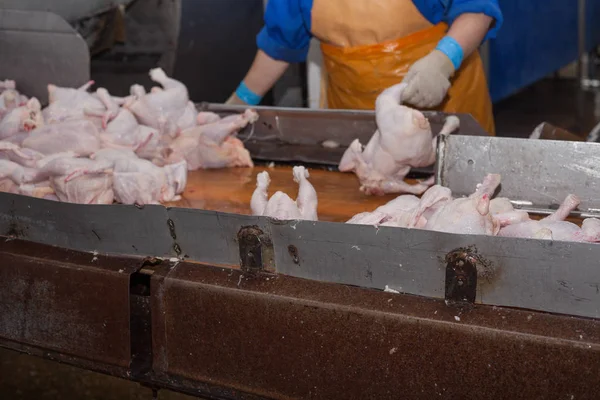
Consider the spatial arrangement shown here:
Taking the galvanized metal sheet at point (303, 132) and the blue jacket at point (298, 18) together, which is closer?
the galvanized metal sheet at point (303, 132)

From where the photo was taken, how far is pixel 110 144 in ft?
10.5

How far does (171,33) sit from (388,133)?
3039 millimetres

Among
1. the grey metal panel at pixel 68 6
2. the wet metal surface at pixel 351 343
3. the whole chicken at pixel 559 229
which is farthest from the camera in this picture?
the grey metal panel at pixel 68 6

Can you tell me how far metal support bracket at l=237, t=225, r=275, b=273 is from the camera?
197cm

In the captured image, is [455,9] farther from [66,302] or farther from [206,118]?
[66,302]

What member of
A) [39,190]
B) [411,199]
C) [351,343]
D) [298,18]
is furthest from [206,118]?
[351,343]

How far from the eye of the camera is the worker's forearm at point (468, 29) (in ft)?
10.8

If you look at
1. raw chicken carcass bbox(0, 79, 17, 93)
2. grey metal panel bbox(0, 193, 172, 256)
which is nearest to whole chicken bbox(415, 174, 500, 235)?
grey metal panel bbox(0, 193, 172, 256)

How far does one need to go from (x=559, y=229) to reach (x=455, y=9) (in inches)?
66.4

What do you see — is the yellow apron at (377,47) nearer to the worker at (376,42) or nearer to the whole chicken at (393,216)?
the worker at (376,42)

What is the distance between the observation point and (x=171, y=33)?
17.4ft

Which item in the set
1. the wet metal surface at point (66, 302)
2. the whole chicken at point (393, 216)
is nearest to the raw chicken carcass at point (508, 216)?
the whole chicken at point (393, 216)

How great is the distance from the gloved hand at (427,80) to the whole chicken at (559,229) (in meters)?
1.00

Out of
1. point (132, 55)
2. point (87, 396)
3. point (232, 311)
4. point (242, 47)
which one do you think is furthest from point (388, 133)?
point (242, 47)
